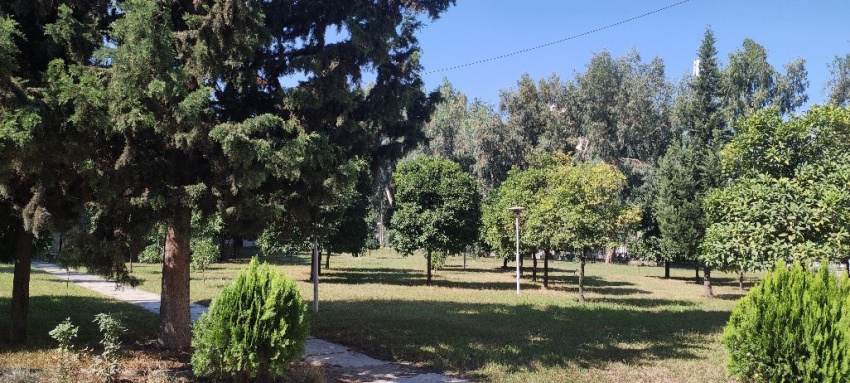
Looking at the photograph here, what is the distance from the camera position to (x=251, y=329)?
6.07 m

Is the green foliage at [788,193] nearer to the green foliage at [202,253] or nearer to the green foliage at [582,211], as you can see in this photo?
the green foliage at [582,211]

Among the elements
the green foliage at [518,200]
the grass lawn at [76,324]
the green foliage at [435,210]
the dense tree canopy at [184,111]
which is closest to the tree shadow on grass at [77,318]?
the grass lawn at [76,324]

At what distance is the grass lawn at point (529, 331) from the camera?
28.1 ft

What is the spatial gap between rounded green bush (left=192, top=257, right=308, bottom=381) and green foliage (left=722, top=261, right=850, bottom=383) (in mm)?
4644

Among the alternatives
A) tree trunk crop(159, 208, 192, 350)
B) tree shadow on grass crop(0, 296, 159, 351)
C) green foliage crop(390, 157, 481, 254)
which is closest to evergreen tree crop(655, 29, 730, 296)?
green foliage crop(390, 157, 481, 254)

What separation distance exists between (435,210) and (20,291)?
60.0 feet

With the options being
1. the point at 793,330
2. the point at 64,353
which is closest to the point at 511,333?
the point at 793,330

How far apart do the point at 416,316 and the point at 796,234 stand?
804 cm

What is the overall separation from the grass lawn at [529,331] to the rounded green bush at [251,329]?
9.18 ft

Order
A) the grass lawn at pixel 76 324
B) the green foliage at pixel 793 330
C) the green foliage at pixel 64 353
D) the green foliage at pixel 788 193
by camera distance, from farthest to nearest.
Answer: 1. the green foliage at pixel 788 193
2. the grass lawn at pixel 76 324
3. the green foliage at pixel 64 353
4. the green foliage at pixel 793 330

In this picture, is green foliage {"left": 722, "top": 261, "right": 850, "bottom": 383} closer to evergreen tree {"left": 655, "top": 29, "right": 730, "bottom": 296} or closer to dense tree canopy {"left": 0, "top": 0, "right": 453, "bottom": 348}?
dense tree canopy {"left": 0, "top": 0, "right": 453, "bottom": 348}

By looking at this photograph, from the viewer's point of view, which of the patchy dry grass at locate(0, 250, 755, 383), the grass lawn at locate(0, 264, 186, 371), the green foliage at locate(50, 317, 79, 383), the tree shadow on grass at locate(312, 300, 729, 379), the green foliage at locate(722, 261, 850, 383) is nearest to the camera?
the green foliage at locate(722, 261, 850, 383)

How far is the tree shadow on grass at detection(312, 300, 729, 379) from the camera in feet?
30.5

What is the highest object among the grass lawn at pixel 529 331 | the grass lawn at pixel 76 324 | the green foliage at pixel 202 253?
the green foliage at pixel 202 253
